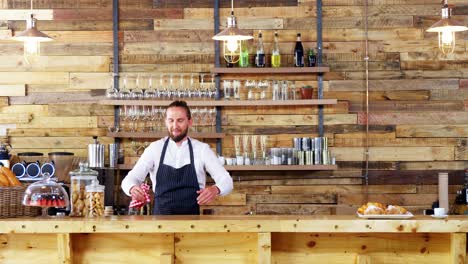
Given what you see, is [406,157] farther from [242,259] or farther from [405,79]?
[242,259]

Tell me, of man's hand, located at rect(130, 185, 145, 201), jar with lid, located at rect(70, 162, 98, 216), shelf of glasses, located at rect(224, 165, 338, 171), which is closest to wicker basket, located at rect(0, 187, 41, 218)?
jar with lid, located at rect(70, 162, 98, 216)

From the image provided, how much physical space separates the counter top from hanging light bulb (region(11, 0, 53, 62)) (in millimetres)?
2232

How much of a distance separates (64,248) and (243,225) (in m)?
0.96

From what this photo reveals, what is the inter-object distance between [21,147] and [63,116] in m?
0.48

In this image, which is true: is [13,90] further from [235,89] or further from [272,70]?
[272,70]

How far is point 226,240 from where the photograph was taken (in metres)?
4.77

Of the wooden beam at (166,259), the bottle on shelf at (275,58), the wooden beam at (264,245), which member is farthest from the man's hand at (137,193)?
the bottle on shelf at (275,58)

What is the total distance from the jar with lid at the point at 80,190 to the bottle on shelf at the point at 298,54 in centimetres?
315

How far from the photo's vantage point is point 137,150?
7.97 metres

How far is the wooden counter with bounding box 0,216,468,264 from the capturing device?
179 inches

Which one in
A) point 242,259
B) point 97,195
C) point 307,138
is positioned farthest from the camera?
point 307,138

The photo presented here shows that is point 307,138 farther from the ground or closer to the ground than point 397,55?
closer to the ground

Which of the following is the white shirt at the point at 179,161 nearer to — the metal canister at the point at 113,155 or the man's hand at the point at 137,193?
the man's hand at the point at 137,193

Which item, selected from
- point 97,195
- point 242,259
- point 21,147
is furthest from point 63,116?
point 242,259
